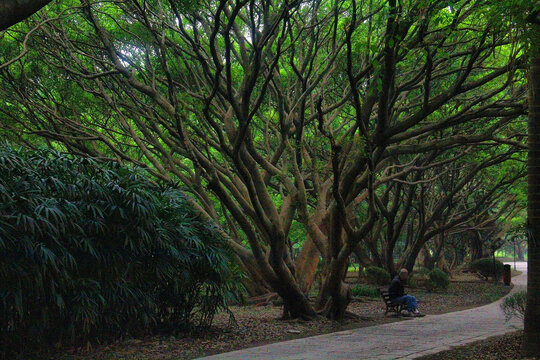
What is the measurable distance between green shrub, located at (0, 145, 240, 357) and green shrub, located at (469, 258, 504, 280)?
2376 cm

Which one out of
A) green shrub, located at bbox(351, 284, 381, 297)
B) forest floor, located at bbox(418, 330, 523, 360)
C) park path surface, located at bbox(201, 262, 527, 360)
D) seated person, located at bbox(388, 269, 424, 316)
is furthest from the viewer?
green shrub, located at bbox(351, 284, 381, 297)

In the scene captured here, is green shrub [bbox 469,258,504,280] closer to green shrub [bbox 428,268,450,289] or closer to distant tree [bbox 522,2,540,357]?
green shrub [bbox 428,268,450,289]

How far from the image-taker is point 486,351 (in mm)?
8734

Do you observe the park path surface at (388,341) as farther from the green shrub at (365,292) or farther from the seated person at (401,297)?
the green shrub at (365,292)

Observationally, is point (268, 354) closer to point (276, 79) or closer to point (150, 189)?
point (150, 189)

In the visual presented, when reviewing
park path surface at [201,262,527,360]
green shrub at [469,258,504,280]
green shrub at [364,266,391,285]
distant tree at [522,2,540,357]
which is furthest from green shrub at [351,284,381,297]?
distant tree at [522,2,540,357]

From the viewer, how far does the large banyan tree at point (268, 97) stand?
11.6m

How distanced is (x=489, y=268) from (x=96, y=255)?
1092 inches

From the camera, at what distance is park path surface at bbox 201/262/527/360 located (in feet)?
29.4

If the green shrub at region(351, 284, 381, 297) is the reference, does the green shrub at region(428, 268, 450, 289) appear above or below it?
above

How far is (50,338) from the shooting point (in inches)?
345

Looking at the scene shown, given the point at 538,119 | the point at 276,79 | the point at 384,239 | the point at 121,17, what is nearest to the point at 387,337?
the point at 538,119

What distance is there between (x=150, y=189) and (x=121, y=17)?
6.85 m

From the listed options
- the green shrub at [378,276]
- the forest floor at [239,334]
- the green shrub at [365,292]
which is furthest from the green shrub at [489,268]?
the forest floor at [239,334]
